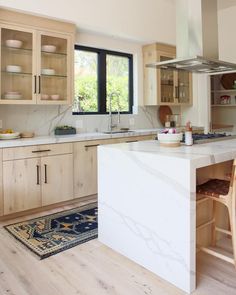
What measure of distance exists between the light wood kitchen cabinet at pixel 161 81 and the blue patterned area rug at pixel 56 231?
7.70ft

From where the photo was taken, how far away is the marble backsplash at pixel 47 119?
367 cm

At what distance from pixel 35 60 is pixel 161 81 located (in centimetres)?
222

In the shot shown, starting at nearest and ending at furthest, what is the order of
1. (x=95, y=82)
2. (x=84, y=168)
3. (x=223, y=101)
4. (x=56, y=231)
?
1. (x=56, y=231)
2. (x=84, y=168)
3. (x=95, y=82)
4. (x=223, y=101)

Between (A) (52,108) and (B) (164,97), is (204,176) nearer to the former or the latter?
(A) (52,108)

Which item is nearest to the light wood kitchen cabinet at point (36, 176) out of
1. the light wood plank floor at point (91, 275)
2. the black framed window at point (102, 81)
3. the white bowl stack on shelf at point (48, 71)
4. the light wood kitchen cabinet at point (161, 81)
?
the light wood plank floor at point (91, 275)

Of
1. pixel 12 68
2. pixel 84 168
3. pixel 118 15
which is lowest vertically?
pixel 84 168

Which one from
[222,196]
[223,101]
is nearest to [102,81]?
[223,101]

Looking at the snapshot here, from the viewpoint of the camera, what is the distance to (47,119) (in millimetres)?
3988

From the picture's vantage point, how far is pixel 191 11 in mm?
3023

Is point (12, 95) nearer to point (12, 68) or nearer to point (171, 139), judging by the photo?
point (12, 68)

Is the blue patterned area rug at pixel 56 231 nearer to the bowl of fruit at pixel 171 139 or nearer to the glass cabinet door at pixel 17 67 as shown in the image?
the bowl of fruit at pixel 171 139

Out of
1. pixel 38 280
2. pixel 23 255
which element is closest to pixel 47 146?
pixel 23 255

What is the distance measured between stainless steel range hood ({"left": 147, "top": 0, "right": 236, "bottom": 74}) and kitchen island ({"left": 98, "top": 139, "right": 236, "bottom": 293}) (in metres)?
1.10

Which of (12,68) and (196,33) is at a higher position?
(196,33)
